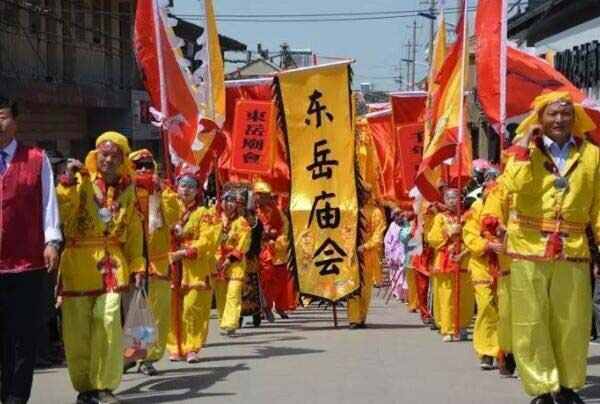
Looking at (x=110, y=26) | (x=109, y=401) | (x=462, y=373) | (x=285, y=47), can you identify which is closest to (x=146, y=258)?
(x=109, y=401)

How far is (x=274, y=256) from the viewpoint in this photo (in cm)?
1731

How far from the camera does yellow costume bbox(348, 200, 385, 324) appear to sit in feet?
49.4

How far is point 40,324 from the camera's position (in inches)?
320

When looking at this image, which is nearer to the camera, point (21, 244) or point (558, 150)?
point (21, 244)

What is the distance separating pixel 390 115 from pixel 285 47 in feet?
157

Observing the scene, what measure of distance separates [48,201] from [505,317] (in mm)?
3474

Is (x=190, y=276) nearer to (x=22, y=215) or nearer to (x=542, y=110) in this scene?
(x=22, y=215)

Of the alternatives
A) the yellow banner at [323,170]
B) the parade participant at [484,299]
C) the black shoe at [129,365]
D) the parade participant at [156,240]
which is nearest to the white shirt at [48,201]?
the parade participant at [156,240]

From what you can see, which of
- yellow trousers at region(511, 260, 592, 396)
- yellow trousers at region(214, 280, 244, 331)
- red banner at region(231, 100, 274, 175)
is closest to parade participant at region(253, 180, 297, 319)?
red banner at region(231, 100, 274, 175)

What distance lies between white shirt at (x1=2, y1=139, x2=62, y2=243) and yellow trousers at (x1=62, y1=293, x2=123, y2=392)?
1.00 metres

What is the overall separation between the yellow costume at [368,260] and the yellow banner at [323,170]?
0.99 ft

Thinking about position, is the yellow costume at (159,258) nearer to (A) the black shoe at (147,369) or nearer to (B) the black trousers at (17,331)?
(A) the black shoe at (147,369)

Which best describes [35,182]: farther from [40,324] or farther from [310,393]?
[310,393]

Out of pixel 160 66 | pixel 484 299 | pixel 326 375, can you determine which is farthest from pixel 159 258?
pixel 484 299
